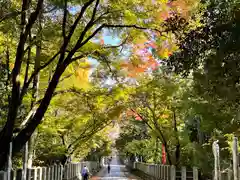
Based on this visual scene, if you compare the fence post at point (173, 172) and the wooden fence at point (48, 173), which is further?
the fence post at point (173, 172)

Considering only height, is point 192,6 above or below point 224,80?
above

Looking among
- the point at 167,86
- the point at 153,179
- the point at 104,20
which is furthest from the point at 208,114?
the point at 153,179

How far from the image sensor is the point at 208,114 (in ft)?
56.7

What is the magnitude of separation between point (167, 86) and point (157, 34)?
9216 millimetres

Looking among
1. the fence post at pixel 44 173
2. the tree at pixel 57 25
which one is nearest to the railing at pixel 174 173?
the fence post at pixel 44 173

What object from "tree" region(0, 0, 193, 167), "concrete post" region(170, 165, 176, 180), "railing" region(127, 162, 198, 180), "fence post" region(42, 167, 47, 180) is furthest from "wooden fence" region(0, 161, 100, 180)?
"concrete post" region(170, 165, 176, 180)

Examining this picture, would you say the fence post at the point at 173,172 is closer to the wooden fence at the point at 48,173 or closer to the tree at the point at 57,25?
the wooden fence at the point at 48,173

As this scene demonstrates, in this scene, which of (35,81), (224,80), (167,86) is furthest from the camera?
(167,86)

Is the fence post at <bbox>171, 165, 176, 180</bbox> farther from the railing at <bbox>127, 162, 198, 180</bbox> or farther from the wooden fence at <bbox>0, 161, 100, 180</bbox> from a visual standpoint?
the wooden fence at <bbox>0, 161, 100, 180</bbox>

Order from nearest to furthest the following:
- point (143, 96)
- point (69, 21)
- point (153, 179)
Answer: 1. point (69, 21)
2. point (143, 96)
3. point (153, 179)

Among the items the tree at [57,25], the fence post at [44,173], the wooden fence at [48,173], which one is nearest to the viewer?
the tree at [57,25]

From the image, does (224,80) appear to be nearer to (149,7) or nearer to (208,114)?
(149,7)

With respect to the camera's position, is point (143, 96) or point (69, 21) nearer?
point (69, 21)

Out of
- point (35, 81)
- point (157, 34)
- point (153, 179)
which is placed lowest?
point (153, 179)
